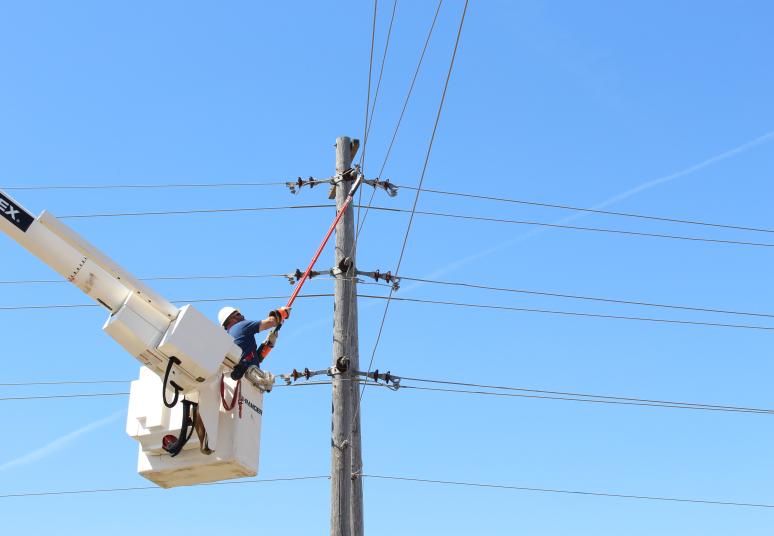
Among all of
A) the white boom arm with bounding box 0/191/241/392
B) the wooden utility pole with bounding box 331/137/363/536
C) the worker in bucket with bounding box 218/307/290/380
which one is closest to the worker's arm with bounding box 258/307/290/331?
the worker in bucket with bounding box 218/307/290/380

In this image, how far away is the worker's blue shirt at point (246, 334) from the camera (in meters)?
8.70

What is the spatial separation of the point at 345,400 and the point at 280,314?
79.9 inches

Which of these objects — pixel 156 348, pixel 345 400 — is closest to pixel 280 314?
pixel 156 348

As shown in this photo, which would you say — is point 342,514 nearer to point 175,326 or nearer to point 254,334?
point 254,334

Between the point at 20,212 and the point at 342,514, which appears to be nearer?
the point at 20,212

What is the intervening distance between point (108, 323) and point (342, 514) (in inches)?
126

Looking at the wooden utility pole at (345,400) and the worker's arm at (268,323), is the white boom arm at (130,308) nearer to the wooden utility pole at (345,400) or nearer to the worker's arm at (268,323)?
the worker's arm at (268,323)

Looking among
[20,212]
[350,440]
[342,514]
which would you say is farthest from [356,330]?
[20,212]

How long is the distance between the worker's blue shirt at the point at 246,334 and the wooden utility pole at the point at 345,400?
6.93ft

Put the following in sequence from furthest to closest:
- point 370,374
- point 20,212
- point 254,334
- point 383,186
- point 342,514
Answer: point 383,186 < point 370,374 < point 342,514 < point 254,334 < point 20,212

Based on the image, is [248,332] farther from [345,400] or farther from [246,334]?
[345,400]

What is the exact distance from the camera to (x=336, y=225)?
38.0 ft

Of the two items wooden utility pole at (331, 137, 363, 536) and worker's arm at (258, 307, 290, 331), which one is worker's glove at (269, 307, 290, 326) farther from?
wooden utility pole at (331, 137, 363, 536)

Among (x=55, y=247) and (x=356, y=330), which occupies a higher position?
(x=356, y=330)
